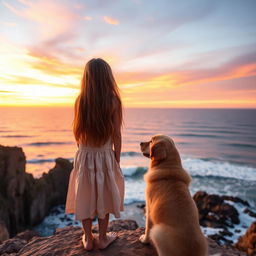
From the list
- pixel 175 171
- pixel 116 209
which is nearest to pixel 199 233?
pixel 175 171

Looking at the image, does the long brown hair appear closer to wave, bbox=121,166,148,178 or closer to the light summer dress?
the light summer dress

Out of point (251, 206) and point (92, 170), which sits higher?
point (92, 170)

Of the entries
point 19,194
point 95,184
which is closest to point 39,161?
point 19,194

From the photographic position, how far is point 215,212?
14.1m

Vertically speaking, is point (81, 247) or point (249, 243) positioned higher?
point (81, 247)

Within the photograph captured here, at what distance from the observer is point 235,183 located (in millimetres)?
20312

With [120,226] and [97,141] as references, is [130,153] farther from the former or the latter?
[97,141]

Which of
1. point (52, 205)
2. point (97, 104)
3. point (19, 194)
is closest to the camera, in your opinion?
point (97, 104)

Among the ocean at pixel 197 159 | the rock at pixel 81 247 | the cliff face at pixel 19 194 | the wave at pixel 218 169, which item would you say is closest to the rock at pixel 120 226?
the rock at pixel 81 247

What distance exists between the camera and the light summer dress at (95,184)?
10.3 ft

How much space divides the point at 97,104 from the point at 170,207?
1.72m

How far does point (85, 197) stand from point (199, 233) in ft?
5.37

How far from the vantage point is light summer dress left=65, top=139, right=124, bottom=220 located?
3.14 metres

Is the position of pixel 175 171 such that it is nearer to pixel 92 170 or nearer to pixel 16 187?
pixel 92 170
